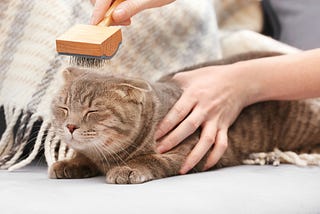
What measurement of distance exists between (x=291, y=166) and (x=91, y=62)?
1.95 ft

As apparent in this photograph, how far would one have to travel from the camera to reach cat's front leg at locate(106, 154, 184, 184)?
1301 millimetres

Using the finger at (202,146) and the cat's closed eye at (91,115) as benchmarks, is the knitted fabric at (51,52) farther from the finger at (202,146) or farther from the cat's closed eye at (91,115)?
the finger at (202,146)

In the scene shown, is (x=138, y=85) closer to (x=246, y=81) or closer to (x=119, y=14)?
(x=119, y=14)

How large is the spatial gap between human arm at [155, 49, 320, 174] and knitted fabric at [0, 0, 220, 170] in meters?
0.31

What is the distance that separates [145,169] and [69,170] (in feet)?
0.66

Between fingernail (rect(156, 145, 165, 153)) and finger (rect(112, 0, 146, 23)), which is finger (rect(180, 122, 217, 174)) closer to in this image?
fingernail (rect(156, 145, 165, 153))

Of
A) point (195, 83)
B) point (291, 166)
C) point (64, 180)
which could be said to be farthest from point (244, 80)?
point (64, 180)

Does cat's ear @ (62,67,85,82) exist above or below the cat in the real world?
above

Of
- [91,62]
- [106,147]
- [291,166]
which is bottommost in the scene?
[291,166]

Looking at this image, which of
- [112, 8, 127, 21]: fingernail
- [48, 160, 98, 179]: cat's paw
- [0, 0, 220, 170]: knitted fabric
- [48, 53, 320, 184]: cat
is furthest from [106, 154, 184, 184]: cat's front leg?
[112, 8, 127, 21]: fingernail

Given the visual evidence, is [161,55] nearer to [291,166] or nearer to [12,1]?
[12,1]

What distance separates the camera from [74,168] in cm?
144

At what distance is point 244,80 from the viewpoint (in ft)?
5.05

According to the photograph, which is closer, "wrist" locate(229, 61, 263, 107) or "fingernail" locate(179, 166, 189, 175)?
"fingernail" locate(179, 166, 189, 175)
